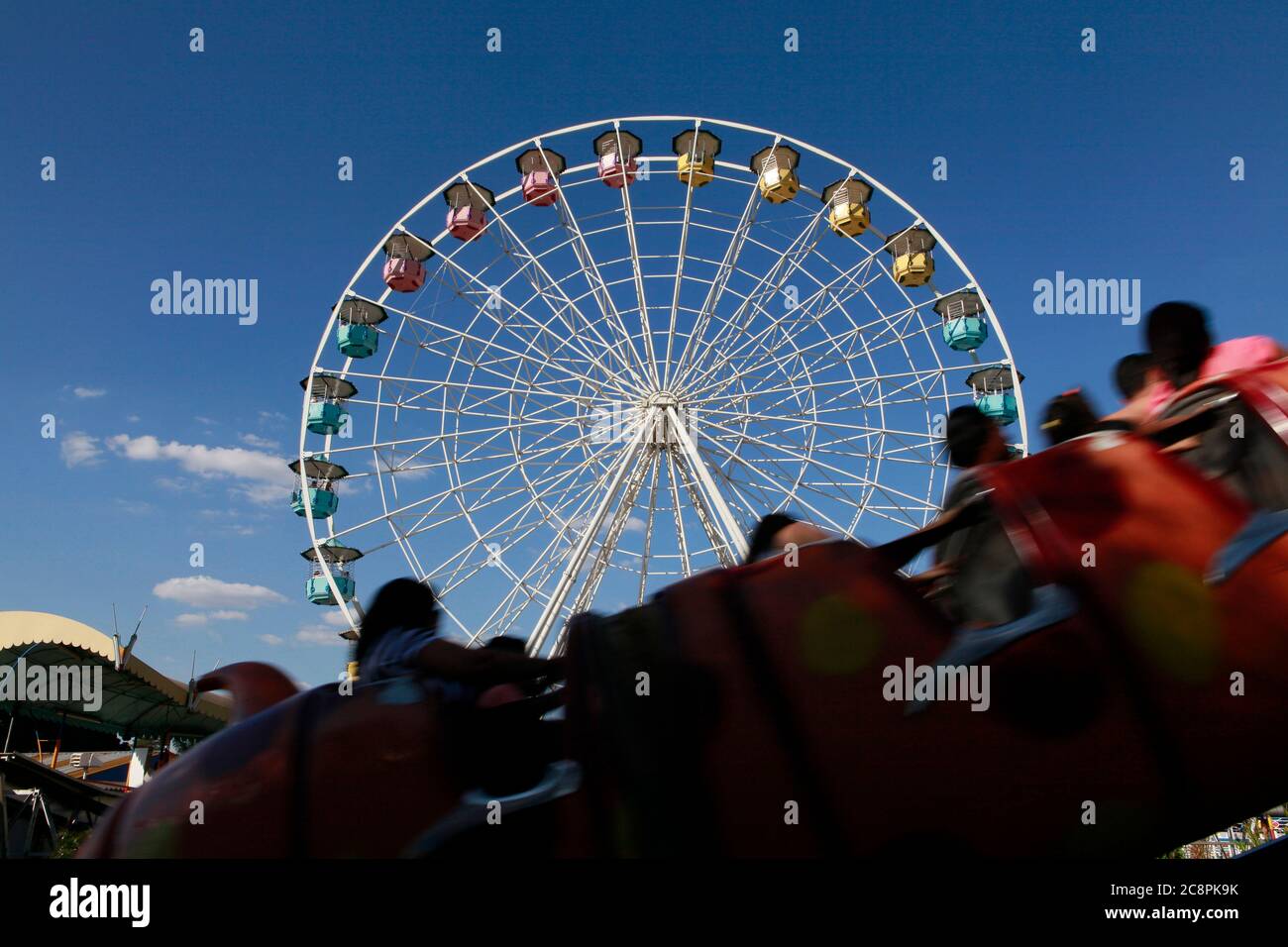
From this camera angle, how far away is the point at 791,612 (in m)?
2.00

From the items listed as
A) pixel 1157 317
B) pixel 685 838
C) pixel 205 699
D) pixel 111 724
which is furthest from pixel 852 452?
pixel 111 724

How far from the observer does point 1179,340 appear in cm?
246

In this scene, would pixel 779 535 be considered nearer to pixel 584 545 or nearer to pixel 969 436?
pixel 969 436

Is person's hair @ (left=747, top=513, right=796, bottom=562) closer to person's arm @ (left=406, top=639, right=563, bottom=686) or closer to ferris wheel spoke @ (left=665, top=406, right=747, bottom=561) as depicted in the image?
person's arm @ (left=406, top=639, right=563, bottom=686)

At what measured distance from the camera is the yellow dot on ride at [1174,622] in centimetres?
193

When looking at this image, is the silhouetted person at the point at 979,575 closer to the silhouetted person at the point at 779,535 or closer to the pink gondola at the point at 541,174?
the silhouetted person at the point at 779,535

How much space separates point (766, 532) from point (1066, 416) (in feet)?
3.79

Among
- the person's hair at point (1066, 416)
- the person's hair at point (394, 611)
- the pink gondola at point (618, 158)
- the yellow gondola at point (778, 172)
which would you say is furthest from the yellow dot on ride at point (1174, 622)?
the pink gondola at point (618, 158)

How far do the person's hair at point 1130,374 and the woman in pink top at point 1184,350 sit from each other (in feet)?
0.43

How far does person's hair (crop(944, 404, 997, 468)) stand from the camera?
2559 millimetres

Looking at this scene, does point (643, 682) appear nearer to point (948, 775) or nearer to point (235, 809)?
point (948, 775)

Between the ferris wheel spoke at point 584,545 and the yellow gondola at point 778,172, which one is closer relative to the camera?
the ferris wheel spoke at point 584,545

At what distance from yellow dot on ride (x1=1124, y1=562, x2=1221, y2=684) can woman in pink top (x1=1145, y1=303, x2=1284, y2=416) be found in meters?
0.68

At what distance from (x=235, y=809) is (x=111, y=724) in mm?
26980
